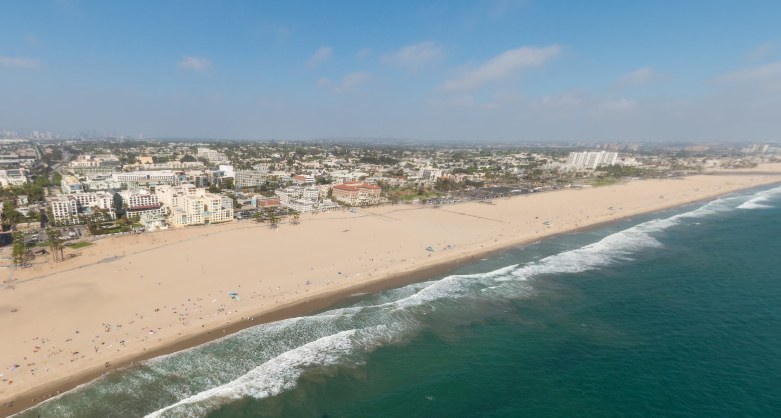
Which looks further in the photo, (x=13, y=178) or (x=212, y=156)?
(x=212, y=156)

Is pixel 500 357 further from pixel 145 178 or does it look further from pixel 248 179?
pixel 145 178

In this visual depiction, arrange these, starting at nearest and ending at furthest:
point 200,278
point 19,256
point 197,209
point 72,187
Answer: point 200,278 < point 19,256 < point 197,209 < point 72,187

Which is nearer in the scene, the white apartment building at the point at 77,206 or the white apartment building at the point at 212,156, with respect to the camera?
the white apartment building at the point at 77,206

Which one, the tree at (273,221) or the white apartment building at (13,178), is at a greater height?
the white apartment building at (13,178)

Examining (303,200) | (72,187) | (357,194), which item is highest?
(72,187)

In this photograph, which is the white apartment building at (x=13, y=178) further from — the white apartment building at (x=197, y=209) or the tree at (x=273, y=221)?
the tree at (x=273, y=221)

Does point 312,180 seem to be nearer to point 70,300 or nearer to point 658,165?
point 70,300

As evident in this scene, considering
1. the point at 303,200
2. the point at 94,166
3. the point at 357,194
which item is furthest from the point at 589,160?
the point at 94,166

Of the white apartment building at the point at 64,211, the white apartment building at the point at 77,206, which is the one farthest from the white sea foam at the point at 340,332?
the white apartment building at the point at 77,206
